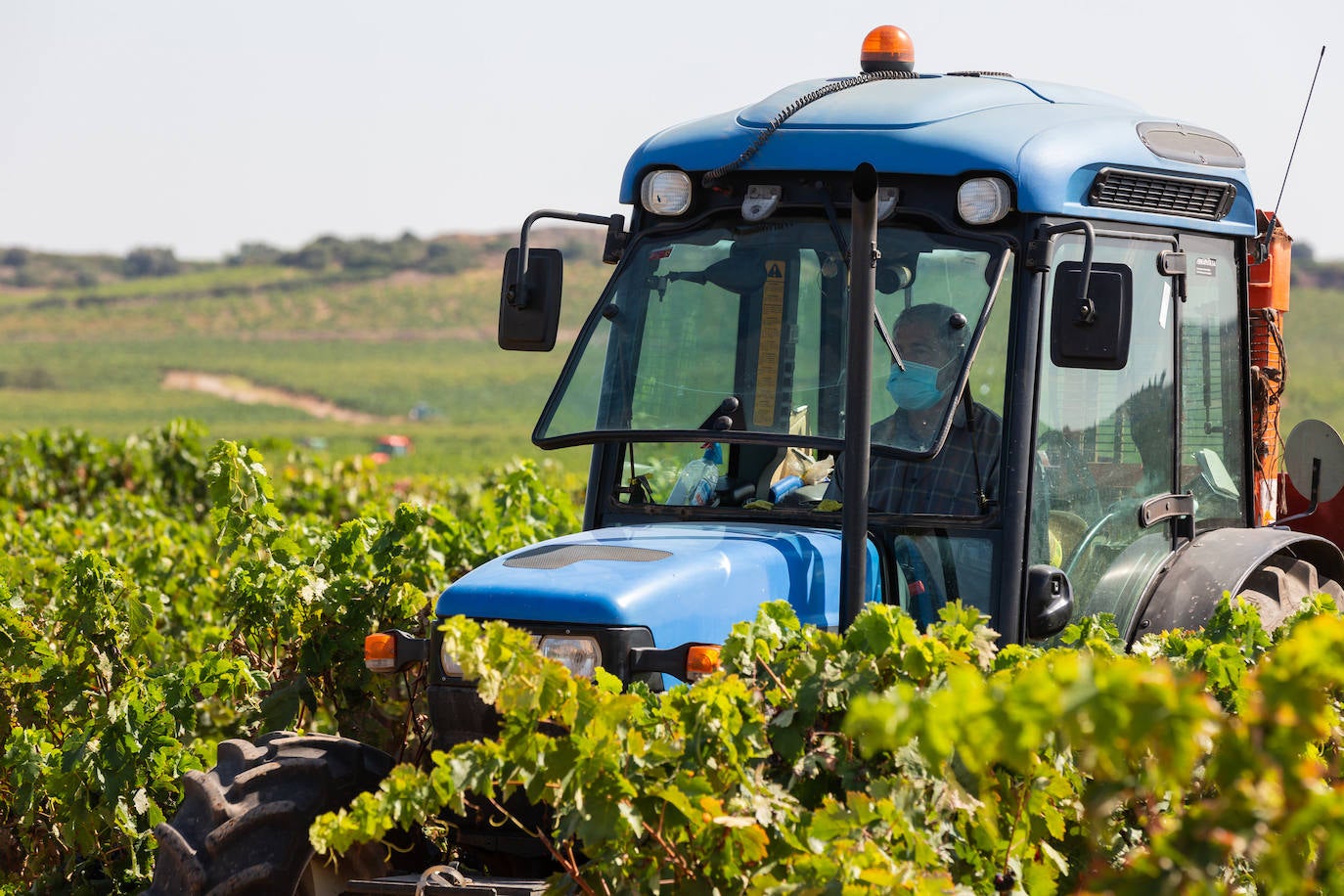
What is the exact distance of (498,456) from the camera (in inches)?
1912

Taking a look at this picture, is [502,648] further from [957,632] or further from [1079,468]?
[1079,468]

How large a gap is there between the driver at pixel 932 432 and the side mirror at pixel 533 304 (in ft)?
3.64

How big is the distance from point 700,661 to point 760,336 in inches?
51.7

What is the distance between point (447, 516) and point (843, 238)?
3.29 meters

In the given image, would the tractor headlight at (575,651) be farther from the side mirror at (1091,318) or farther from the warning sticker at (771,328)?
the side mirror at (1091,318)

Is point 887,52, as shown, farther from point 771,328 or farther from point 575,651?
point 575,651

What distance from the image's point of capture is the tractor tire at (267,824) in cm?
416

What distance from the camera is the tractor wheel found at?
5516 millimetres

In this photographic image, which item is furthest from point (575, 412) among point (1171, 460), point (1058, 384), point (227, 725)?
point (227, 725)

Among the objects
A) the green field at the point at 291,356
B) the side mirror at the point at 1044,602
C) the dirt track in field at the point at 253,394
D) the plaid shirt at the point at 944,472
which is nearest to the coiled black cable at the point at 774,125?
the plaid shirt at the point at 944,472

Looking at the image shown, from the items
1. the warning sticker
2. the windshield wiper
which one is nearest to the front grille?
the windshield wiper

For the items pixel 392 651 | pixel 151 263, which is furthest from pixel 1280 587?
pixel 151 263

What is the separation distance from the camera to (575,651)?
4188 millimetres

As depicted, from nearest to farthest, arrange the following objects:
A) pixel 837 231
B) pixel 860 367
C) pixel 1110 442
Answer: pixel 860 367
pixel 837 231
pixel 1110 442
